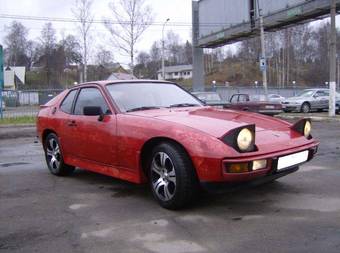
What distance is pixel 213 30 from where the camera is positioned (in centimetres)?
3756

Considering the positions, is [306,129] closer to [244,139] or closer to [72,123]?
[244,139]

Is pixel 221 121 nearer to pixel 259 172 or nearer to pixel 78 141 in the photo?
pixel 259 172

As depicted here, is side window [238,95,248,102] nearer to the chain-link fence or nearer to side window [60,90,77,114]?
the chain-link fence

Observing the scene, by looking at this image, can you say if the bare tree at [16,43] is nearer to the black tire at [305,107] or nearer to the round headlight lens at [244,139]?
the black tire at [305,107]

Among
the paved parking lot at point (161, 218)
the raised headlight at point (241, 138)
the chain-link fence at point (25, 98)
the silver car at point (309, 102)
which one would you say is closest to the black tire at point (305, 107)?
the silver car at point (309, 102)

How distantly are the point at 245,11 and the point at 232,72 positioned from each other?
2737 inches

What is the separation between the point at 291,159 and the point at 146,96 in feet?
6.86

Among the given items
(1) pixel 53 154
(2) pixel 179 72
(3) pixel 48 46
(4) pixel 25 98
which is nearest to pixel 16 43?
(3) pixel 48 46

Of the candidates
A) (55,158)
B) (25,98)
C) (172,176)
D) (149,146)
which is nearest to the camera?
(172,176)

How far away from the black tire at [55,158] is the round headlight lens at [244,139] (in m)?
3.27

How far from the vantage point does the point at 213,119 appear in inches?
198

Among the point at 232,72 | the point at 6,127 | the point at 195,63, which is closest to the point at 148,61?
the point at 232,72

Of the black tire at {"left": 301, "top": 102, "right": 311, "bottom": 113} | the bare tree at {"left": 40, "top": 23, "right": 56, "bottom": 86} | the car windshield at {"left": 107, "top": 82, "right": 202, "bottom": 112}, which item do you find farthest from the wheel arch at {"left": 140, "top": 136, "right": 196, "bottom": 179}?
the bare tree at {"left": 40, "top": 23, "right": 56, "bottom": 86}

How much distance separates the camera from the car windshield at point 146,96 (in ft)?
19.0
